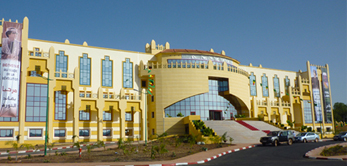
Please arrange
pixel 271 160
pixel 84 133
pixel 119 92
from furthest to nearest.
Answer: pixel 119 92 < pixel 84 133 < pixel 271 160

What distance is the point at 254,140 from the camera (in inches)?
1571

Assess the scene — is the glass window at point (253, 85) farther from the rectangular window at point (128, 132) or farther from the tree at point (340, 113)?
the tree at point (340, 113)

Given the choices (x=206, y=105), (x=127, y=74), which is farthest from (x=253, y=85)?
(x=127, y=74)

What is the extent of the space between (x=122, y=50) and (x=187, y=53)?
1156 cm

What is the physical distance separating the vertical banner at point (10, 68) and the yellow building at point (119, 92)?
0.48 metres

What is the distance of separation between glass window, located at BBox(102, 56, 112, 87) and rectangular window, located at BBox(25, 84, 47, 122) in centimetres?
1049

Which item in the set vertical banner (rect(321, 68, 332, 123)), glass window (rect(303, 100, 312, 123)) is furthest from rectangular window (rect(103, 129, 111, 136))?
vertical banner (rect(321, 68, 332, 123))

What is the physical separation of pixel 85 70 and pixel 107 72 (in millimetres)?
3587

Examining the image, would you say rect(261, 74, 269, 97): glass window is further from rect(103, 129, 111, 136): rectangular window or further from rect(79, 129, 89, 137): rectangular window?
rect(79, 129, 89, 137): rectangular window

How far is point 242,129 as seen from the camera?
46125mm

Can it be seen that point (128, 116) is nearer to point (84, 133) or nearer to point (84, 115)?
point (84, 115)

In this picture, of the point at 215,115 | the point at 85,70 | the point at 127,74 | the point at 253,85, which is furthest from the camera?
the point at 253,85

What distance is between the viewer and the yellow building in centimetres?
4173

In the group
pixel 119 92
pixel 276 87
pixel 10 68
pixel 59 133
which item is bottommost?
pixel 59 133
